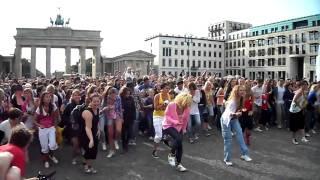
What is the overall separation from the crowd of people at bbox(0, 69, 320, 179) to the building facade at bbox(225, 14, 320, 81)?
76033mm

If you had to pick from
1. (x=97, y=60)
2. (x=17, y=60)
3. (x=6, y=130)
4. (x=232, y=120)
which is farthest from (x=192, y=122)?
(x=17, y=60)

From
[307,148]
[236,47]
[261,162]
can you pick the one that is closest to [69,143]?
[261,162]

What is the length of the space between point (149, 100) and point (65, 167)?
14.3 feet

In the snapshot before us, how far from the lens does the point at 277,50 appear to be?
344ft

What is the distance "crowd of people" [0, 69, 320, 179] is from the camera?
28.8 ft

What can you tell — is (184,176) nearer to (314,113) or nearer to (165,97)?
(165,97)

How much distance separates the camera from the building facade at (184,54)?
115000mm

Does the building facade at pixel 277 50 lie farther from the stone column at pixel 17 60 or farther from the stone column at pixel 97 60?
the stone column at pixel 17 60

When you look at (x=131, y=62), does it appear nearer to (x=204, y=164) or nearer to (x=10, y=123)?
(x=204, y=164)

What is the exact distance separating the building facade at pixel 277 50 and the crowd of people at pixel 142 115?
76.0m

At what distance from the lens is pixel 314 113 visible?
46.5 ft

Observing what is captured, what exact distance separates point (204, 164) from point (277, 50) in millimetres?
101330

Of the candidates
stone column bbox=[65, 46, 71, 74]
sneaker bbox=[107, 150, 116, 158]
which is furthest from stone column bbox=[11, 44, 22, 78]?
sneaker bbox=[107, 150, 116, 158]

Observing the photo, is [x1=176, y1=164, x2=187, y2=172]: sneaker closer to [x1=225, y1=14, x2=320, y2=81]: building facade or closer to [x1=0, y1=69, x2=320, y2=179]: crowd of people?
[x1=0, y1=69, x2=320, y2=179]: crowd of people
